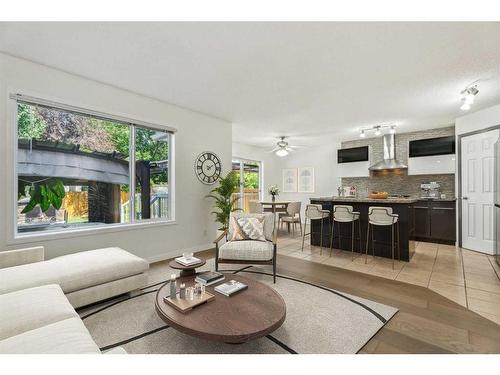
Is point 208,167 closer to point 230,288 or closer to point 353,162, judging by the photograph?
point 230,288

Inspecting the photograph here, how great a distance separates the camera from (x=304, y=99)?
3.74 metres

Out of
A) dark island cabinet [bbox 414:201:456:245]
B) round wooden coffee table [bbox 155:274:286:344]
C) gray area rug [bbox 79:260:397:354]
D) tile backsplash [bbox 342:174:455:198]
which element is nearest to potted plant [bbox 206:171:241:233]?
gray area rug [bbox 79:260:397:354]

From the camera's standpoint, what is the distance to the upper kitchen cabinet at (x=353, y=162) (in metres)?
6.41

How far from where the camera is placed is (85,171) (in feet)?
10.6

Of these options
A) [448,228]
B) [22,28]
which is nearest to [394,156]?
[448,228]

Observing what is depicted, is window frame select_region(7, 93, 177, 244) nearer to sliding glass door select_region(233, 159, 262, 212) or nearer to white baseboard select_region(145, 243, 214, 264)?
white baseboard select_region(145, 243, 214, 264)

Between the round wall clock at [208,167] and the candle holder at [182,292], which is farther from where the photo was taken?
the round wall clock at [208,167]

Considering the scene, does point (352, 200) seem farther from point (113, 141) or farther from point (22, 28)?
point (22, 28)

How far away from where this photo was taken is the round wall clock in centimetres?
452

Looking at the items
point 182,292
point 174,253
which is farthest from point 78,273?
point 174,253

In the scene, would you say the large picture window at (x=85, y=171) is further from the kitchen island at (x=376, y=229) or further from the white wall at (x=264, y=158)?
the white wall at (x=264, y=158)

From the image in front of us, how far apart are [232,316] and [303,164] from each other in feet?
22.7

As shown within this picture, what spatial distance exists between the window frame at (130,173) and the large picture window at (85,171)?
1.0 inches

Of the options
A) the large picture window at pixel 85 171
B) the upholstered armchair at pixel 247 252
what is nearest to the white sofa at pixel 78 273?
the large picture window at pixel 85 171
